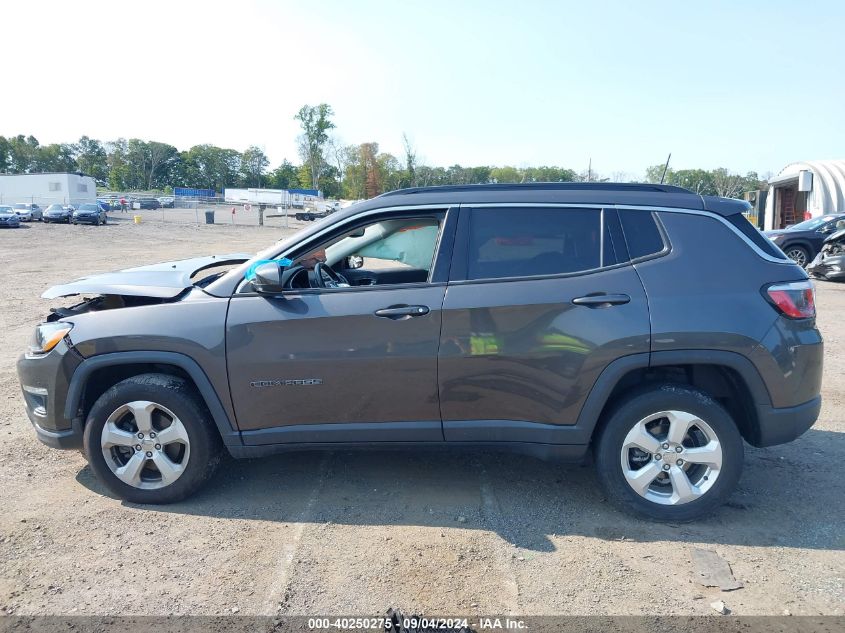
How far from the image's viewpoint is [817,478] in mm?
Result: 4312

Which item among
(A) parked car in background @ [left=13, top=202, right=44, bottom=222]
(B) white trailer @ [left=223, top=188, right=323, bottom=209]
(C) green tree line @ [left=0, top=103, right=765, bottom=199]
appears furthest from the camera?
(C) green tree line @ [left=0, top=103, right=765, bottom=199]

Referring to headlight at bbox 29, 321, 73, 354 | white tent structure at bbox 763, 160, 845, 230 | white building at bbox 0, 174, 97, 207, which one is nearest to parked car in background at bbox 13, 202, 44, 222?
white building at bbox 0, 174, 97, 207

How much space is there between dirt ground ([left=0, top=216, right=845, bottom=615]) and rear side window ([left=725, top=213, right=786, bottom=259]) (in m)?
1.56

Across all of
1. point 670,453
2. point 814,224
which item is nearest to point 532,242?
point 670,453

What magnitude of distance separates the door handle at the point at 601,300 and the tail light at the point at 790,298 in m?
0.82

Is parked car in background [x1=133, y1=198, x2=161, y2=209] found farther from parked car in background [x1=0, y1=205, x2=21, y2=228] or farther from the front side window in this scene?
the front side window

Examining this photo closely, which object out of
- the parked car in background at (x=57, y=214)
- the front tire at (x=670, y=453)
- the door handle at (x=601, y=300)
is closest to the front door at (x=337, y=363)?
the door handle at (x=601, y=300)

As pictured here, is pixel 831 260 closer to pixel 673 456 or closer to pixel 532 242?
pixel 673 456

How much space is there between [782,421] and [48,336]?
175 inches

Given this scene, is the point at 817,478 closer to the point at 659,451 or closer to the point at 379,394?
the point at 659,451

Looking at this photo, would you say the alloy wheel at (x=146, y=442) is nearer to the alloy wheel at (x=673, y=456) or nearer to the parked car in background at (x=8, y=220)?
the alloy wheel at (x=673, y=456)

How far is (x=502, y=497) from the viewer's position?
4.04 m

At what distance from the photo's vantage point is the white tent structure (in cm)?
2523

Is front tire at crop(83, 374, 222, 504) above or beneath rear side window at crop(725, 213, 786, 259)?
beneath
